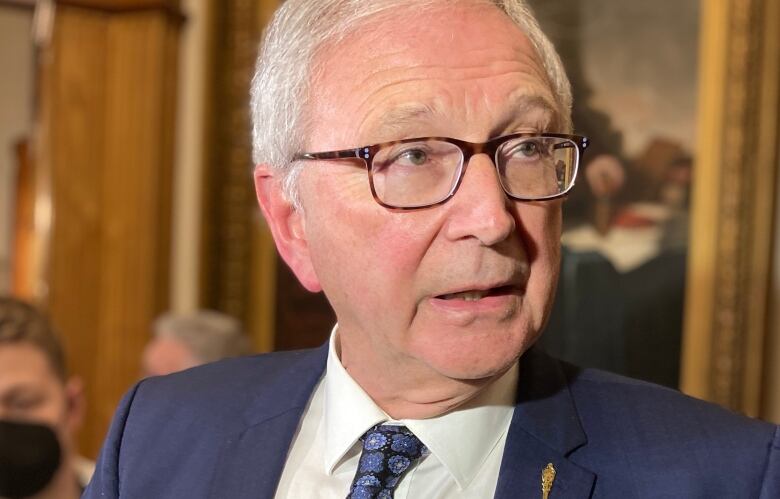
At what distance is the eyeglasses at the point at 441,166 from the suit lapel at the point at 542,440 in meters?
0.32

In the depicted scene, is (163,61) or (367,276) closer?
(367,276)

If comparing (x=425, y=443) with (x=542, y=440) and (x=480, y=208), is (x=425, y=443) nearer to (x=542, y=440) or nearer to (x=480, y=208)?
(x=542, y=440)

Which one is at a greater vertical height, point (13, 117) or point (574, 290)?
point (13, 117)

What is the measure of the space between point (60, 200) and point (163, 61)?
73 centimetres

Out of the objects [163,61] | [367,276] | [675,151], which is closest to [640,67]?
[675,151]

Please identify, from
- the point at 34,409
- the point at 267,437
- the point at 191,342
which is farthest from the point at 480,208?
the point at 191,342

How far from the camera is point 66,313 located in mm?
4348

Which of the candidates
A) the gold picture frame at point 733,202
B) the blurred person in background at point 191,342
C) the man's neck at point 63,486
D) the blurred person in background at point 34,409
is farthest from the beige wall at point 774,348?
the man's neck at point 63,486

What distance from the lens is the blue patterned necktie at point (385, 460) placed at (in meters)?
1.49

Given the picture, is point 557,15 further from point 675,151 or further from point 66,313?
point 66,313

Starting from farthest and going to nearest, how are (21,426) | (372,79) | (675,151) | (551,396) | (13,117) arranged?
(13,117)
(675,151)
(21,426)
(551,396)
(372,79)

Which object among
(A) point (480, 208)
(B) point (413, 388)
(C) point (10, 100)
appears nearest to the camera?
(A) point (480, 208)

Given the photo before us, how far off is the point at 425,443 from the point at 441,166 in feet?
1.35

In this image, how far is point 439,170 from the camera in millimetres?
1399
